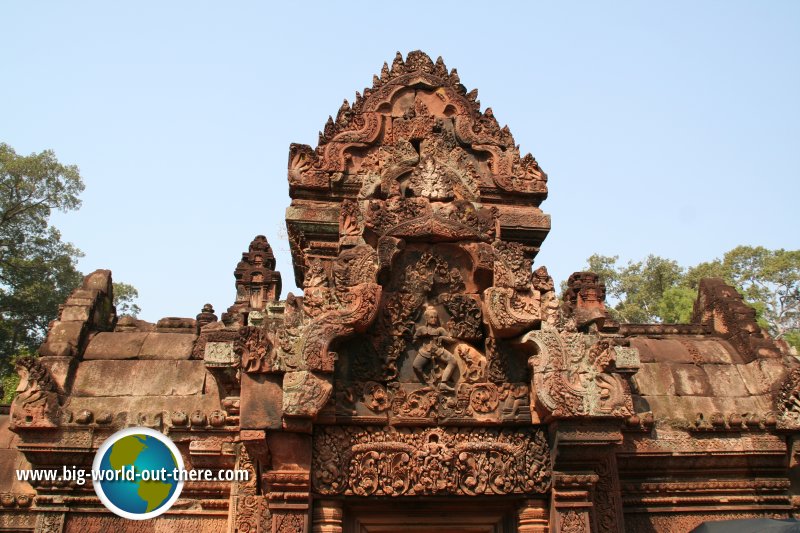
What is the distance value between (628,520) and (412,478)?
297 cm

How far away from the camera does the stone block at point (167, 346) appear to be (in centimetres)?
850

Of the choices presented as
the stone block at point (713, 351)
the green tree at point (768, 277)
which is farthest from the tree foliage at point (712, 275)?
the stone block at point (713, 351)

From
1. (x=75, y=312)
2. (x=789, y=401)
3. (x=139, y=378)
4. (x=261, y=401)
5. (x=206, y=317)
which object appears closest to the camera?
(x=261, y=401)

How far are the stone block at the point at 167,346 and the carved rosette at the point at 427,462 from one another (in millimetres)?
3222

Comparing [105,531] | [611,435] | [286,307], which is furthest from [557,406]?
[105,531]

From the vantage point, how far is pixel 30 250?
27562 mm

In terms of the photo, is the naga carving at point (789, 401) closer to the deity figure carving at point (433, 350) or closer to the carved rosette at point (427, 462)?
the carved rosette at point (427, 462)

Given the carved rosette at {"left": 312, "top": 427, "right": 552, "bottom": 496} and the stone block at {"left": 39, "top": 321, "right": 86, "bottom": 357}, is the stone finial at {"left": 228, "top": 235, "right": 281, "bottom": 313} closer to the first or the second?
the stone block at {"left": 39, "top": 321, "right": 86, "bottom": 357}

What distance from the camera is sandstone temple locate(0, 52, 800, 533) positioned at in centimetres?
595

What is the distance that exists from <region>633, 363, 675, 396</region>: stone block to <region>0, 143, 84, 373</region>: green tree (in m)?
24.1

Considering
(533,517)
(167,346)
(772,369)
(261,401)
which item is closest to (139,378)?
(167,346)

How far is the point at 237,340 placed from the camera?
5.88 m

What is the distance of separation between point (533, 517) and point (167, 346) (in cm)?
500

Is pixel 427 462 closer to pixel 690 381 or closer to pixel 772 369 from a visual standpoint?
pixel 690 381
